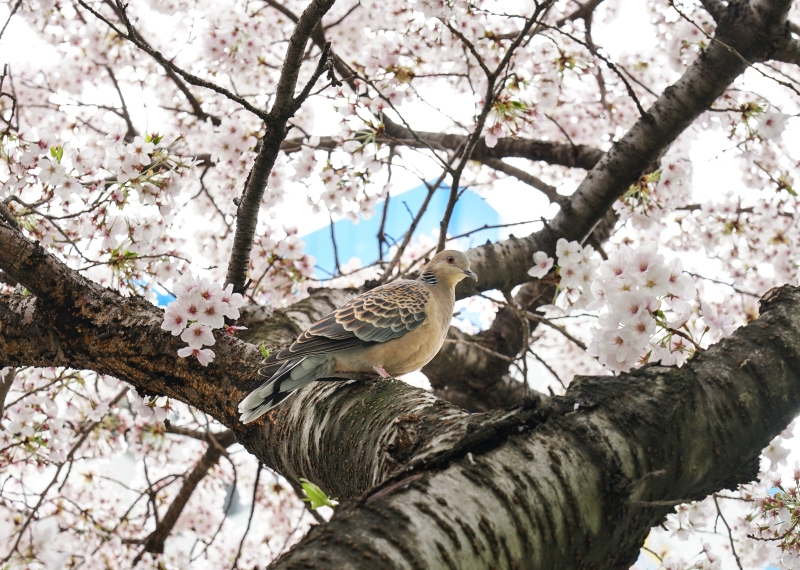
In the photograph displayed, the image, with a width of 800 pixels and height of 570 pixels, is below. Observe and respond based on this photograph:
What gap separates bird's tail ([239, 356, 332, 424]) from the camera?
1.67 meters

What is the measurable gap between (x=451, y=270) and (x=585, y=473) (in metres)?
1.85

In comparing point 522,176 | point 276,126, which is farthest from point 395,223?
point 276,126

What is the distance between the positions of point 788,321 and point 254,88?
4.36 m

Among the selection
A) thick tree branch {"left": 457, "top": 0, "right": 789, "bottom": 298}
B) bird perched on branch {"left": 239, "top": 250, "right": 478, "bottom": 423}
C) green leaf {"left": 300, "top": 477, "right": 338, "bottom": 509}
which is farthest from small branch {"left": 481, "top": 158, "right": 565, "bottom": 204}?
green leaf {"left": 300, "top": 477, "right": 338, "bottom": 509}

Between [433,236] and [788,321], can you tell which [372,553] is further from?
[433,236]

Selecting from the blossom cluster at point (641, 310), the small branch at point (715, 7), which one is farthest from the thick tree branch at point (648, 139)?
the blossom cluster at point (641, 310)

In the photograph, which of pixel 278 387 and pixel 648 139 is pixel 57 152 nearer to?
Result: pixel 278 387

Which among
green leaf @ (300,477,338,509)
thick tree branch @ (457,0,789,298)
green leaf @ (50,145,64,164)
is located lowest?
green leaf @ (300,477,338,509)

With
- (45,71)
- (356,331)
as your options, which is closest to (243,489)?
(45,71)

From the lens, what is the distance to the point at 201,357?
187 centimetres

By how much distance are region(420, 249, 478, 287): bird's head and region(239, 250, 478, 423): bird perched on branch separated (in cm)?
38

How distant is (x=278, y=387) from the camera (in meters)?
1.73

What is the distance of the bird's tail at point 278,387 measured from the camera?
1.67 meters

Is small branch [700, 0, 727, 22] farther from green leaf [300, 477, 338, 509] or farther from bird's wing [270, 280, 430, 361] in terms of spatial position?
green leaf [300, 477, 338, 509]
